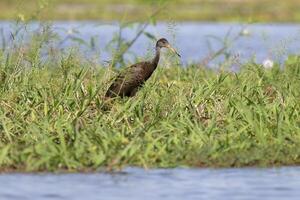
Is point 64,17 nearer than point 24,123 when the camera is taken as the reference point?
No

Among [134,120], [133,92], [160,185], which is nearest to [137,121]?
[134,120]

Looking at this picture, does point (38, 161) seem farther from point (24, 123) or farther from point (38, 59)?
point (38, 59)

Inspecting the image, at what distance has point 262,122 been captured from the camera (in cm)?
990

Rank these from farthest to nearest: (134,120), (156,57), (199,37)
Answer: (199,37), (156,57), (134,120)

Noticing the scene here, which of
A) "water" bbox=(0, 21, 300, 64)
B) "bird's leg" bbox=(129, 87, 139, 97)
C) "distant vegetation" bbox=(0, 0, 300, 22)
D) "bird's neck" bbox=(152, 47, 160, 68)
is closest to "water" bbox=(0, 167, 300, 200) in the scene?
"bird's leg" bbox=(129, 87, 139, 97)

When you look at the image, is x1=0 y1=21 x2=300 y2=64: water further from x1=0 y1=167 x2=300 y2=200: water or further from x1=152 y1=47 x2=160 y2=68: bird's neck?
x1=0 y1=167 x2=300 y2=200: water

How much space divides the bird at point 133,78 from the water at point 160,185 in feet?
7.22

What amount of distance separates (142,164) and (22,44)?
2984mm

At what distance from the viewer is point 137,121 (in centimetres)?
995

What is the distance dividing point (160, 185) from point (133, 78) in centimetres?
320

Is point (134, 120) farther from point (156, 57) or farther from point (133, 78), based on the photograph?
point (156, 57)

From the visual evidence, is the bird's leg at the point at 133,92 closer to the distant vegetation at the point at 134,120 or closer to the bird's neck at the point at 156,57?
the distant vegetation at the point at 134,120

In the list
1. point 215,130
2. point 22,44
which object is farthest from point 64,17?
point 215,130

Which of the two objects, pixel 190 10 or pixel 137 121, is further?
pixel 190 10
